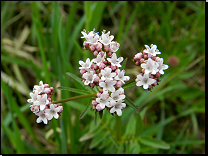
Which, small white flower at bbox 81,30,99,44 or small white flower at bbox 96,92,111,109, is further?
small white flower at bbox 81,30,99,44

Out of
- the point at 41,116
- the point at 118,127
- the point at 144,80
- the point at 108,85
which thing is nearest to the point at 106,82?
the point at 108,85

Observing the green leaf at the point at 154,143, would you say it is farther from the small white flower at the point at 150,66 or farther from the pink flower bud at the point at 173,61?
the pink flower bud at the point at 173,61

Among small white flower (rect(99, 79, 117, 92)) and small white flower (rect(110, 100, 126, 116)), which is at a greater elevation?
small white flower (rect(99, 79, 117, 92))

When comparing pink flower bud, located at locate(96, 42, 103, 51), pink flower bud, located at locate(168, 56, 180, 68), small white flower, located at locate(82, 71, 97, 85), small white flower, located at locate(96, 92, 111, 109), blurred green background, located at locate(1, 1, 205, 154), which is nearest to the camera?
small white flower, located at locate(96, 92, 111, 109)

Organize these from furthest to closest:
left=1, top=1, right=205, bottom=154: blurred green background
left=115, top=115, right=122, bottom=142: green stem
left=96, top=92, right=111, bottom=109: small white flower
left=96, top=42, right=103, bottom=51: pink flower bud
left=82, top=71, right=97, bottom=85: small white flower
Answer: left=1, top=1, right=205, bottom=154: blurred green background
left=115, top=115, right=122, bottom=142: green stem
left=96, top=42, right=103, bottom=51: pink flower bud
left=82, top=71, right=97, bottom=85: small white flower
left=96, top=92, right=111, bottom=109: small white flower

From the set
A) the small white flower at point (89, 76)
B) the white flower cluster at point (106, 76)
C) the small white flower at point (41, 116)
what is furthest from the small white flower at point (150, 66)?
the small white flower at point (41, 116)

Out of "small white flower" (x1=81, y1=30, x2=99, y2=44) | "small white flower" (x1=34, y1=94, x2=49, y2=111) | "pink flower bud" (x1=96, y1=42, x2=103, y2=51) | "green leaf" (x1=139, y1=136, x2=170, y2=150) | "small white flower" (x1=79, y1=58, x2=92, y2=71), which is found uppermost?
"small white flower" (x1=81, y1=30, x2=99, y2=44)

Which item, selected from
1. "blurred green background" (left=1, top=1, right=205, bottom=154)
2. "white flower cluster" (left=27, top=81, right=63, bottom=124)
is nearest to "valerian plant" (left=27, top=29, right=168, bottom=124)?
"white flower cluster" (left=27, top=81, right=63, bottom=124)

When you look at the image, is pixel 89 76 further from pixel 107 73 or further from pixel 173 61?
pixel 173 61

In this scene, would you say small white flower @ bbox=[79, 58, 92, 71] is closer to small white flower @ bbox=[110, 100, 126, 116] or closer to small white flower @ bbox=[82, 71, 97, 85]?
small white flower @ bbox=[82, 71, 97, 85]
